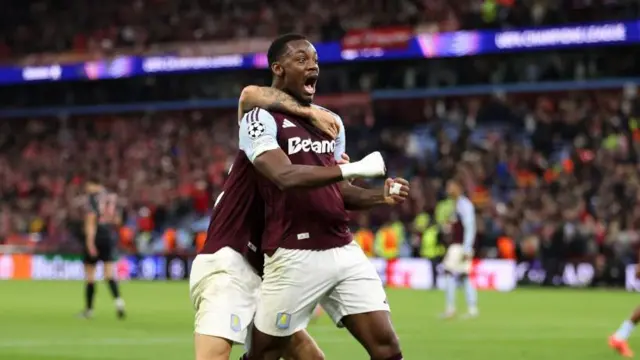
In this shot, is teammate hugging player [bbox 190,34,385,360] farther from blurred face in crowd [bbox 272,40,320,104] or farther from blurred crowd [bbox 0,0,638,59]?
blurred crowd [bbox 0,0,638,59]

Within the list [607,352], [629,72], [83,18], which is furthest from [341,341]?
[83,18]

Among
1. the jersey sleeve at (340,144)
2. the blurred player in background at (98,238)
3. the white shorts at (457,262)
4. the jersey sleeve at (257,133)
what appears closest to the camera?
the jersey sleeve at (257,133)

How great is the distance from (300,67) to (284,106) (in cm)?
25

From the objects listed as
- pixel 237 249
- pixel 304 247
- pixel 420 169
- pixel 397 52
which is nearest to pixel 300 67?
pixel 304 247

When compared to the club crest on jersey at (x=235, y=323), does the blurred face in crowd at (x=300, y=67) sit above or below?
above

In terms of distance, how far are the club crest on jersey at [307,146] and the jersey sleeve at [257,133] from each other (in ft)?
0.36

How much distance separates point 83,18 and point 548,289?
928 inches

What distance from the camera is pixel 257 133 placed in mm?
7344

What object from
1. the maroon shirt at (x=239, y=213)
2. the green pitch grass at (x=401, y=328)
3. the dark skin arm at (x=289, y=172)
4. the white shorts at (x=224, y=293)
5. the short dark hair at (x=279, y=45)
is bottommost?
the green pitch grass at (x=401, y=328)

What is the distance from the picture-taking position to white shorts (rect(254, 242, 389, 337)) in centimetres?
754

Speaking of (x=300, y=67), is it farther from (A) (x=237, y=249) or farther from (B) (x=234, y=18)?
(B) (x=234, y=18)

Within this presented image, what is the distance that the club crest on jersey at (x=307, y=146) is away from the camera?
748 centimetres

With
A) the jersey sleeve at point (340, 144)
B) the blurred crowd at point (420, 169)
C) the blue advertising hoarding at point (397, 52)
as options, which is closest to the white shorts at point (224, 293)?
the jersey sleeve at point (340, 144)

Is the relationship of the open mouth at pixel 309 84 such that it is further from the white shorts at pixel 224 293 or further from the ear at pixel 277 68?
the white shorts at pixel 224 293
